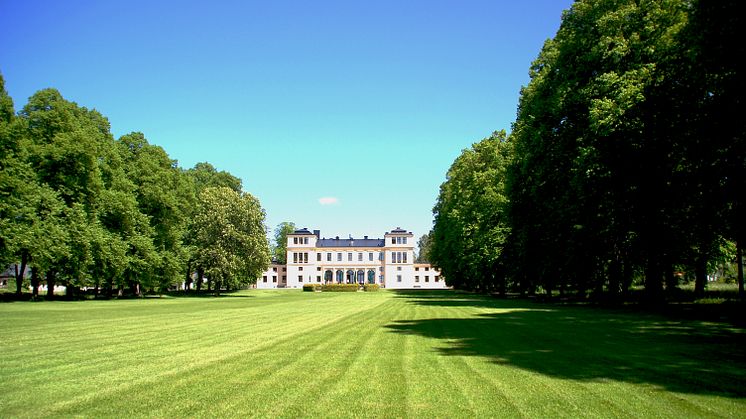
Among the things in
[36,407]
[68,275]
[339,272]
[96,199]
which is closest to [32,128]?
[96,199]

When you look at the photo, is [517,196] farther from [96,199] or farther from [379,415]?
[96,199]

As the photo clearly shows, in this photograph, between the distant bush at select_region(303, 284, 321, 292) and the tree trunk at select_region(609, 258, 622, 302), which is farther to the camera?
the distant bush at select_region(303, 284, 321, 292)

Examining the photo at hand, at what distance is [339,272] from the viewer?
131875 millimetres

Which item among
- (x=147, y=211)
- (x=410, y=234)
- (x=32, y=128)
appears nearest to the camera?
(x=32, y=128)

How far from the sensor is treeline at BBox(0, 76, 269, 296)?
3672 cm

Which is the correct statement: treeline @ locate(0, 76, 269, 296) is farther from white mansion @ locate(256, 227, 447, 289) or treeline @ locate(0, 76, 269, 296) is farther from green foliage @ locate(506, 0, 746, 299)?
white mansion @ locate(256, 227, 447, 289)

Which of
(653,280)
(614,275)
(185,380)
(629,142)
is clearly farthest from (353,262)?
(185,380)

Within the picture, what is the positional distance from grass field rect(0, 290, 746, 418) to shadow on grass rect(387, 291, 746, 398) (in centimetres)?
4

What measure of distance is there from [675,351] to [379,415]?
28.8 feet

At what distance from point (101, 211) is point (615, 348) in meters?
43.1

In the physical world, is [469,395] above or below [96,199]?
below

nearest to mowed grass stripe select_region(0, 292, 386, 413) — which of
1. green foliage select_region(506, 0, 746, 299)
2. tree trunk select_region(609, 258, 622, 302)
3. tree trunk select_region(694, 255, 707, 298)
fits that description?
green foliage select_region(506, 0, 746, 299)

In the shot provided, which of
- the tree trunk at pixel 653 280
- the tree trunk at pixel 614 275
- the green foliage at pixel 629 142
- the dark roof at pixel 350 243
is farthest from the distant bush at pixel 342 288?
the tree trunk at pixel 653 280

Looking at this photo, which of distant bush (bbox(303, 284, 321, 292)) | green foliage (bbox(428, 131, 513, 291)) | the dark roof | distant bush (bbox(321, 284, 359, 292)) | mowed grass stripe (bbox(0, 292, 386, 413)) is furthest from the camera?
the dark roof
